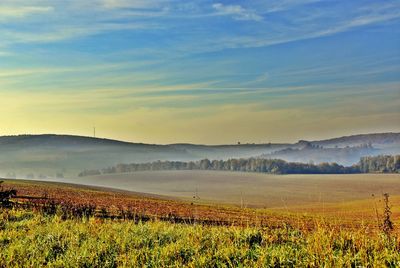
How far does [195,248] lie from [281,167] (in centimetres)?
16376

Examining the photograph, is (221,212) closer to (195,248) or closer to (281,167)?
(195,248)

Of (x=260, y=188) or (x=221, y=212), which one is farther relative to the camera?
(x=260, y=188)

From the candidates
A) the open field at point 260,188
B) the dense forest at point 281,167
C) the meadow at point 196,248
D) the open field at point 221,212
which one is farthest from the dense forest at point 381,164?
the meadow at point 196,248

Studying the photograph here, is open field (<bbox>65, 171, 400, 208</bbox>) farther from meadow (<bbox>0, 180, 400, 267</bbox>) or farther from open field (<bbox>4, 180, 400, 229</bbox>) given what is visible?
meadow (<bbox>0, 180, 400, 267</bbox>)

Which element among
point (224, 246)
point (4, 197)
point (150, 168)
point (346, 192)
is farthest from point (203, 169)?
point (224, 246)

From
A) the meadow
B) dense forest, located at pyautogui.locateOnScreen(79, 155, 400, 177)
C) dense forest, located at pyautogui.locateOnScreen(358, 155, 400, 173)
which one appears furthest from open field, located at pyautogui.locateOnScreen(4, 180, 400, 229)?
dense forest, located at pyautogui.locateOnScreen(79, 155, 400, 177)

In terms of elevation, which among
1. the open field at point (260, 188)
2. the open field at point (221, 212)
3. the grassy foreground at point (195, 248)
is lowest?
the open field at point (260, 188)

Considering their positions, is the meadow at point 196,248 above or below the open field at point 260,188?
above

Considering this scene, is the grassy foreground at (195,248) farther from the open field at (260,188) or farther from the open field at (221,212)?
the open field at (260,188)

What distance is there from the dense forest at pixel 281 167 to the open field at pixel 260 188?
82.9ft

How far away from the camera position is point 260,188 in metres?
113

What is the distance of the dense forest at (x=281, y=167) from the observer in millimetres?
161750

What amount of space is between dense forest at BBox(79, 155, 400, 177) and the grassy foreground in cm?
14971

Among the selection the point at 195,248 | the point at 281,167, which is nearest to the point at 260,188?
the point at 281,167
